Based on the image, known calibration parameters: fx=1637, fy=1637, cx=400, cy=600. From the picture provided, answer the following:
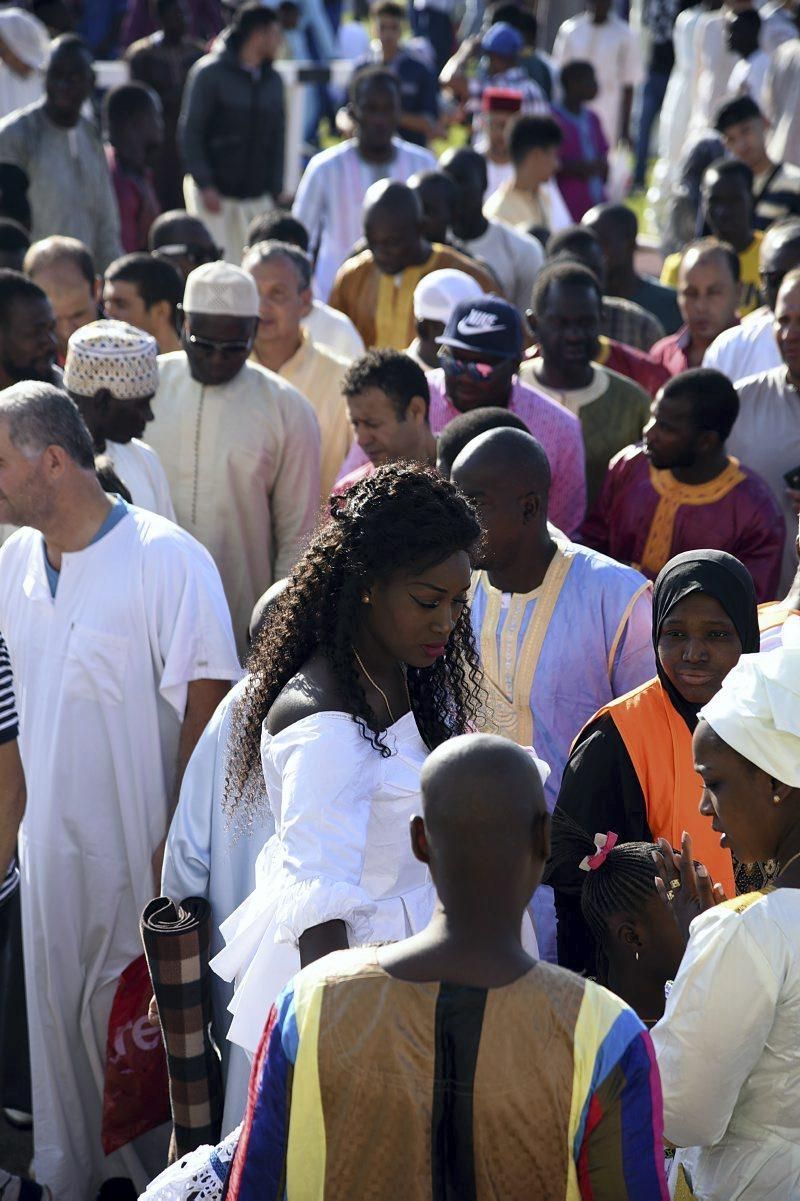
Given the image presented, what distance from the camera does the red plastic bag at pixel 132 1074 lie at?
425 cm

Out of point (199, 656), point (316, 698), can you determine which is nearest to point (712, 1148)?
point (316, 698)

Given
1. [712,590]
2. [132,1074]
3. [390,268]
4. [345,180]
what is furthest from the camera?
[345,180]

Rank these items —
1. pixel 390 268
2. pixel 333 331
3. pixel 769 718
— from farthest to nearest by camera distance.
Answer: pixel 390 268 < pixel 333 331 < pixel 769 718

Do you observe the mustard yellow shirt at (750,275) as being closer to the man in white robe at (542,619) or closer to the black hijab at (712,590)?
the man in white robe at (542,619)

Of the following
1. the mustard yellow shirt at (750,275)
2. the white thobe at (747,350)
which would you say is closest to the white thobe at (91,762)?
the white thobe at (747,350)

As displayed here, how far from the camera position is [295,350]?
7.46m

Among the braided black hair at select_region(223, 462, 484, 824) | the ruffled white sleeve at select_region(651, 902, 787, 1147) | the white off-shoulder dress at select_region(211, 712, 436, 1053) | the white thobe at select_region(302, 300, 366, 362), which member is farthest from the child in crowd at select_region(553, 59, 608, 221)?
the ruffled white sleeve at select_region(651, 902, 787, 1147)

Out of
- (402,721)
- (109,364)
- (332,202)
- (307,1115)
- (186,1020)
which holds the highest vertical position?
(332,202)

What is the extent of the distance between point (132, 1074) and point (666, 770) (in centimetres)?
163

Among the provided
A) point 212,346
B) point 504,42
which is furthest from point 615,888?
point 504,42

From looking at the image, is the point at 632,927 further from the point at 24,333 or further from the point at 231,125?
the point at 231,125

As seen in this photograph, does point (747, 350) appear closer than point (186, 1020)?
No

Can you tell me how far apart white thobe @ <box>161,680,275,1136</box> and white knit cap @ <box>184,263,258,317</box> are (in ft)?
8.93

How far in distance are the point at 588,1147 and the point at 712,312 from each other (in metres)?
6.04
